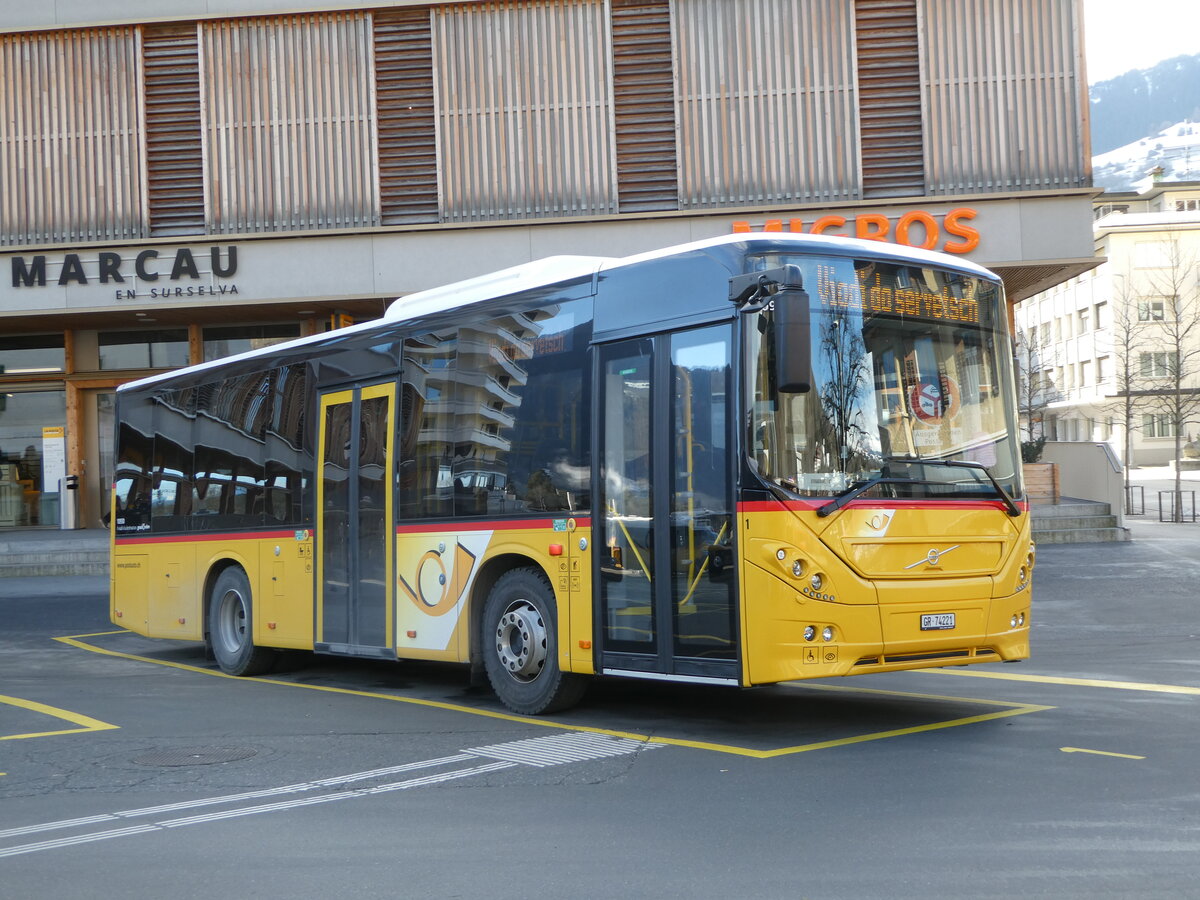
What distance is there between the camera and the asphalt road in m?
5.49

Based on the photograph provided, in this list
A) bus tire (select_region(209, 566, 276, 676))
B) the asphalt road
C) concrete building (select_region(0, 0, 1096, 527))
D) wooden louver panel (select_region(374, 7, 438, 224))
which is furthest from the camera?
wooden louver panel (select_region(374, 7, 438, 224))

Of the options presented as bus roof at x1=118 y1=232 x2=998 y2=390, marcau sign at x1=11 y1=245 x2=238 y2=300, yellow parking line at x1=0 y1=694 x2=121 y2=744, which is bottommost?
yellow parking line at x1=0 y1=694 x2=121 y2=744

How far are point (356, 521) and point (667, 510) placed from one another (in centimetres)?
377

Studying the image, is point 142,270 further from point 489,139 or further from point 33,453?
point 489,139

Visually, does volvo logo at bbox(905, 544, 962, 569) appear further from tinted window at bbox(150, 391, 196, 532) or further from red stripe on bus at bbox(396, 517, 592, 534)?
Answer: tinted window at bbox(150, 391, 196, 532)

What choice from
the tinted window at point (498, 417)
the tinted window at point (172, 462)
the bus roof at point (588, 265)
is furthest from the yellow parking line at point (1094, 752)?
the tinted window at point (172, 462)

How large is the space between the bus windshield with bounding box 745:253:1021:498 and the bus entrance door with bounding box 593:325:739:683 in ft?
1.27

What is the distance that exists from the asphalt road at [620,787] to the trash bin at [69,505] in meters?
15.4

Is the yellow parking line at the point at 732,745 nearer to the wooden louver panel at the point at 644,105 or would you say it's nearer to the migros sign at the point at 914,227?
the migros sign at the point at 914,227

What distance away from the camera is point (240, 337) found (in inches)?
1036

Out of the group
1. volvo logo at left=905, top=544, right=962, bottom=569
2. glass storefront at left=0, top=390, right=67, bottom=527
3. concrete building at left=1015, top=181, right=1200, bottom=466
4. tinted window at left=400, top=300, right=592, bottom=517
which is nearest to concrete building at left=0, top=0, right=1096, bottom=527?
glass storefront at left=0, top=390, right=67, bottom=527

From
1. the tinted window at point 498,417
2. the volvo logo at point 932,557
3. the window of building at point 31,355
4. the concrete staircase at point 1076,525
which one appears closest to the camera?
the volvo logo at point 932,557

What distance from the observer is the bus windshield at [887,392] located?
8047mm

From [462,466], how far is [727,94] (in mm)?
14339
